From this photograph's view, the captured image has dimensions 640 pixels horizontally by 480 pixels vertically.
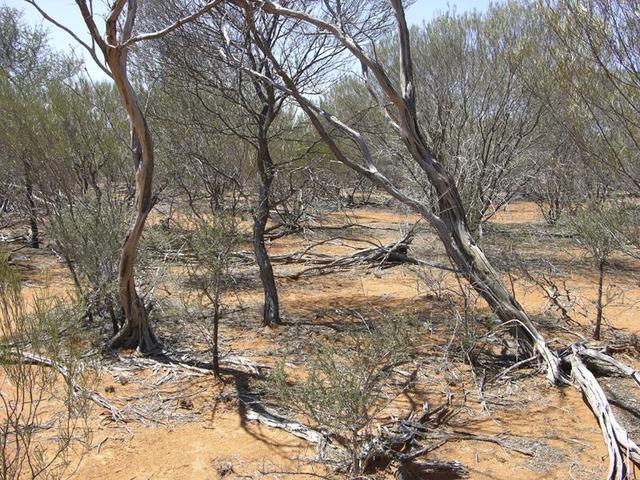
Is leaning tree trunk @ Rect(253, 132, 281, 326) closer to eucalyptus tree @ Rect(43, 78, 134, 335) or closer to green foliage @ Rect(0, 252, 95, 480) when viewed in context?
eucalyptus tree @ Rect(43, 78, 134, 335)

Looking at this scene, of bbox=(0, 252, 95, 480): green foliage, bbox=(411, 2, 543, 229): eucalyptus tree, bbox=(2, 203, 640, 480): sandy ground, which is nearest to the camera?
bbox=(0, 252, 95, 480): green foliage

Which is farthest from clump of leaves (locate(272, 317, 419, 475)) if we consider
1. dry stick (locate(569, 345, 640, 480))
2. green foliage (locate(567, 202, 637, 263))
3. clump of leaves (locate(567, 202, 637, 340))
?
green foliage (locate(567, 202, 637, 263))

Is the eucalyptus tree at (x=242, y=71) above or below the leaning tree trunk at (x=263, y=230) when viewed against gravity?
above

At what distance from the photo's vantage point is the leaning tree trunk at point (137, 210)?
4941mm

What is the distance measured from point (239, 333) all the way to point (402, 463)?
381cm

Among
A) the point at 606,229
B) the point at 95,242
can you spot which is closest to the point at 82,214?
the point at 95,242

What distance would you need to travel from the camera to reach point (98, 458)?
4.07 meters

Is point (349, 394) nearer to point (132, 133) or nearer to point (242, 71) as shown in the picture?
point (132, 133)

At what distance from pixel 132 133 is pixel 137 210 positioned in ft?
2.93

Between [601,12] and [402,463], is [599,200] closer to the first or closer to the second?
[601,12]

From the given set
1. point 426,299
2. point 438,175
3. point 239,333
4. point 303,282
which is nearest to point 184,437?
point 239,333

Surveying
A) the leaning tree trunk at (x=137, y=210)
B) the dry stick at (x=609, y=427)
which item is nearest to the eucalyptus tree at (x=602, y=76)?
the dry stick at (x=609, y=427)

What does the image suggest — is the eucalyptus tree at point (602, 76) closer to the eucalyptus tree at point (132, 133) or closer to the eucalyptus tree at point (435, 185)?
the eucalyptus tree at point (435, 185)

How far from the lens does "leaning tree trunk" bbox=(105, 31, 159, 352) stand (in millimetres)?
4941
